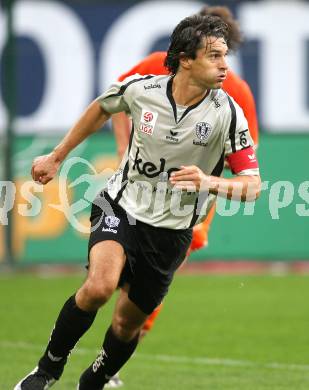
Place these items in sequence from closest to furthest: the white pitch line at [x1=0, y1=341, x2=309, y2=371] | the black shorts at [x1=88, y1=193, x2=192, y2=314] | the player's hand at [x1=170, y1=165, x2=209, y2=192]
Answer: the player's hand at [x1=170, y1=165, x2=209, y2=192] < the black shorts at [x1=88, y1=193, x2=192, y2=314] < the white pitch line at [x1=0, y1=341, x2=309, y2=371]

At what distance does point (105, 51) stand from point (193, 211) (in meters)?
9.07

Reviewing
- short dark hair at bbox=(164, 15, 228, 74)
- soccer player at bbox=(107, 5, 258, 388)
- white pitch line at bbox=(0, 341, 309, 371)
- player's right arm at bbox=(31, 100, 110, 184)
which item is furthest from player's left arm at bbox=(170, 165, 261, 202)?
white pitch line at bbox=(0, 341, 309, 371)

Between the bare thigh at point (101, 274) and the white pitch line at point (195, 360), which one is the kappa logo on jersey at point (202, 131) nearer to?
the bare thigh at point (101, 274)

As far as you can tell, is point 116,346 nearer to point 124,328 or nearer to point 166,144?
point 124,328

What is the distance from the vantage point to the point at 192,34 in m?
6.29

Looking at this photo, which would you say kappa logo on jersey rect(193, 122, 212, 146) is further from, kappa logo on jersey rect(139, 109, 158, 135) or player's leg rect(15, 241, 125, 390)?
player's leg rect(15, 241, 125, 390)

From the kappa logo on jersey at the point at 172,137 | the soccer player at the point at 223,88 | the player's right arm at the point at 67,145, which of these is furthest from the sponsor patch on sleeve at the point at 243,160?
the soccer player at the point at 223,88

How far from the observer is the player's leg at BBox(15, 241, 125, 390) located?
6.16 meters

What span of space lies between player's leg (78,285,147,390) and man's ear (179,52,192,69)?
1.36 metres

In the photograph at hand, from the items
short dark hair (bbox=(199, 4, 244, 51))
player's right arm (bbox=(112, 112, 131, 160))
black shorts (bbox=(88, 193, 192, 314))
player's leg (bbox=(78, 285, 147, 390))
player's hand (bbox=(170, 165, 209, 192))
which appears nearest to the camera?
player's hand (bbox=(170, 165, 209, 192))

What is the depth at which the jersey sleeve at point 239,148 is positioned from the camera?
6176mm

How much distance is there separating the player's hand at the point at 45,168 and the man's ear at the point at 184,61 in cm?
92

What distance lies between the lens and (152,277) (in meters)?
6.52

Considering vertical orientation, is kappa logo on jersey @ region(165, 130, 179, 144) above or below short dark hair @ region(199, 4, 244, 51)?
below
